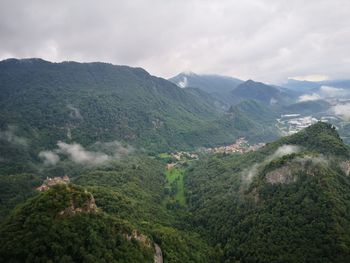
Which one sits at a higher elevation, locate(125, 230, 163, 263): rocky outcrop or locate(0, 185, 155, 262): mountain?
locate(0, 185, 155, 262): mountain

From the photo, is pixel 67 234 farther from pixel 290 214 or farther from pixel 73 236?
pixel 290 214

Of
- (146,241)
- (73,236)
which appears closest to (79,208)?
(73,236)

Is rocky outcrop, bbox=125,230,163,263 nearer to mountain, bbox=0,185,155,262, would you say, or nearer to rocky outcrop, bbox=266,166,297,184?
mountain, bbox=0,185,155,262

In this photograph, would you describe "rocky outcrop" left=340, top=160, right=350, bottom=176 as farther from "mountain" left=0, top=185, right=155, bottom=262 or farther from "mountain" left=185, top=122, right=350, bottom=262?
"mountain" left=0, top=185, right=155, bottom=262

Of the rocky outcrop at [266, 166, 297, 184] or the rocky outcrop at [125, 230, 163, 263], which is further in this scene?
the rocky outcrop at [266, 166, 297, 184]

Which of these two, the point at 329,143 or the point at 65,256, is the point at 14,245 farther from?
the point at 329,143

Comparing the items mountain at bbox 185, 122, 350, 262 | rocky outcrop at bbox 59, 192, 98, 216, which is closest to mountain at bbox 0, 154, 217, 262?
rocky outcrop at bbox 59, 192, 98, 216

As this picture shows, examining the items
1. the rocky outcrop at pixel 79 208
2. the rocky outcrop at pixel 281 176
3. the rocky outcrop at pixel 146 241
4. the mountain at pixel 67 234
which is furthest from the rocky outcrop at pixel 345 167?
the rocky outcrop at pixel 79 208

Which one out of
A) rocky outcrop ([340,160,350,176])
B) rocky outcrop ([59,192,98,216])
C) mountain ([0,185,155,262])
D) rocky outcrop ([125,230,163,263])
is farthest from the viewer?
rocky outcrop ([340,160,350,176])

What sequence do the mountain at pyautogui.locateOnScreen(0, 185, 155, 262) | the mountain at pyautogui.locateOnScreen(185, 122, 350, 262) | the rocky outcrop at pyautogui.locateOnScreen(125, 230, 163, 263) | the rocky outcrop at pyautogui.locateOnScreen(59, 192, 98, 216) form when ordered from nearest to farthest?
1. the mountain at pyautogui.locateOnScreen(0, 185, 155, 262)
2. the rocky outcrop at pyautogui.locateOnScreen(59, 192, 98, 216)
3. the rocky outcrop at pyautogui.locateOnScreen(125, 230, 163, 263)
4. the mountain at pyautogui.locateOnScreen(185, 122, 350, 262)

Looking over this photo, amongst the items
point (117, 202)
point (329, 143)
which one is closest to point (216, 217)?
point (117, 202)
